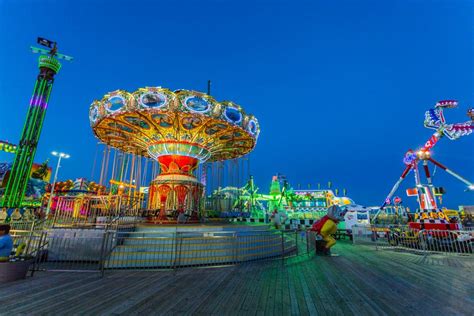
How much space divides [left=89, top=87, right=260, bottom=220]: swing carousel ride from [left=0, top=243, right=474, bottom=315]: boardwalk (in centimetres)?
750

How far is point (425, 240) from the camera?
390 inches

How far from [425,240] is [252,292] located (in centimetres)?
1024

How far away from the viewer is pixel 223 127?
12938 mm

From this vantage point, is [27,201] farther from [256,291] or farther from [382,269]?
[382,269]

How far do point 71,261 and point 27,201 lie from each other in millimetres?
28439

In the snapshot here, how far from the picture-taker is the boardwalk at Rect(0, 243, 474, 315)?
129 inches

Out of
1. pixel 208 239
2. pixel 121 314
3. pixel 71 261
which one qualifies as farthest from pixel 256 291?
pixel 71 261

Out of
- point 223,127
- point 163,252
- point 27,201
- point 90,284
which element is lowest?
point 90,284

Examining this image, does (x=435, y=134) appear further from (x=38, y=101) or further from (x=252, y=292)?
(x=38, y=101)

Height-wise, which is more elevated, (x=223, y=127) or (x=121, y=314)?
(x=223, y=127)

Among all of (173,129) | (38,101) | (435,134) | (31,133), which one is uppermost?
(38,101)

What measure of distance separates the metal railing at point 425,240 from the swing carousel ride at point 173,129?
880 centimetres

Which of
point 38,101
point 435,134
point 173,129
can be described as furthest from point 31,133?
point 435,134

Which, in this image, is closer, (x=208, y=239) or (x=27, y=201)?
(x=208, y=239)
